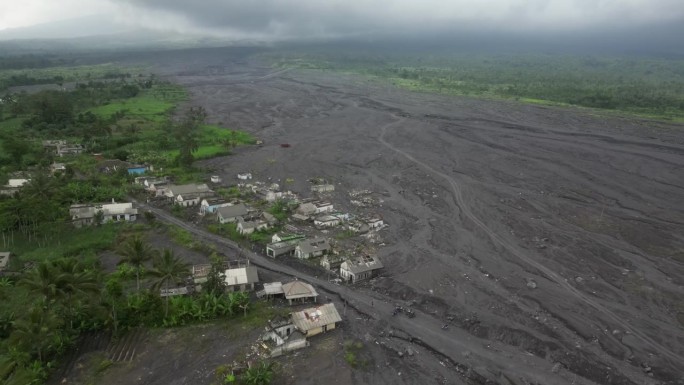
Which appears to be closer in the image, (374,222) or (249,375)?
(249,375)

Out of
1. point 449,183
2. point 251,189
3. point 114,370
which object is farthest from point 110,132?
point 114,370

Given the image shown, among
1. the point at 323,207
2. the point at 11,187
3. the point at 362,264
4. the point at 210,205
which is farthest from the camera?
the point at 323,207

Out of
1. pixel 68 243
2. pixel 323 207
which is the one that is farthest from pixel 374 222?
pixel 68 243

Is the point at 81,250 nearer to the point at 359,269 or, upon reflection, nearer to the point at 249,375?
the point at 249,375

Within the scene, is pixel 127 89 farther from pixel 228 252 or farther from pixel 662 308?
pixel 662 308

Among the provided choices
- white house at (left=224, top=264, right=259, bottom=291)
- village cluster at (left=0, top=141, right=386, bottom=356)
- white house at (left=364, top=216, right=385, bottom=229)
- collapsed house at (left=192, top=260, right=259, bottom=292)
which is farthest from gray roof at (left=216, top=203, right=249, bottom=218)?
white house at (left=364, top=216, right=385, bottom=229)

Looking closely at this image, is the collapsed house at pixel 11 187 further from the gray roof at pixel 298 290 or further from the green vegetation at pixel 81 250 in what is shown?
the gray roof at pixel 298 290

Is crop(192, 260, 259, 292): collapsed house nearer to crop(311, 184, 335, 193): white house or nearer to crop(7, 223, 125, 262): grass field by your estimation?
crop(7, 223, 125, 262): grass field

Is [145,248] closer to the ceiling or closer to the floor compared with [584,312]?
closer to the ceiling
